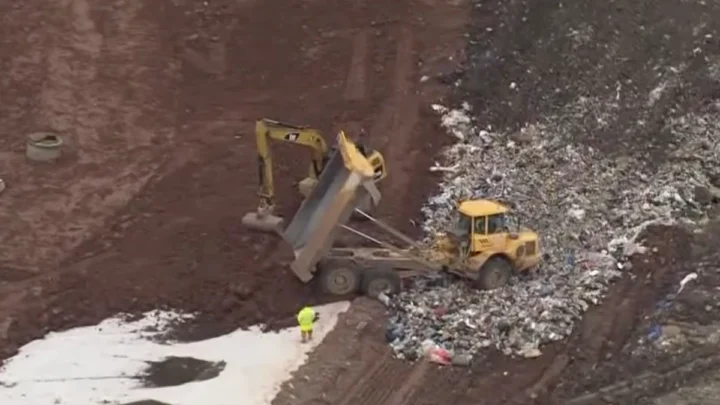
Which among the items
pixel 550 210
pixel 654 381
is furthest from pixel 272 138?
pixel 654 381

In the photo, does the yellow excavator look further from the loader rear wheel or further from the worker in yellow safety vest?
the worker in yellow safety vest

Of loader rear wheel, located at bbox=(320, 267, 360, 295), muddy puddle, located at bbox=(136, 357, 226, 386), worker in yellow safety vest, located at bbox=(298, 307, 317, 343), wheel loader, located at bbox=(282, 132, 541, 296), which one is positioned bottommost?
muddy puddle, located at bbox=(136, 357, 226, 386)

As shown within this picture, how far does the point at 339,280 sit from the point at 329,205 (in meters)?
1.05

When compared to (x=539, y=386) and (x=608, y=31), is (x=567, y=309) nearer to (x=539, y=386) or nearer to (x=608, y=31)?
(x=539, y=386)

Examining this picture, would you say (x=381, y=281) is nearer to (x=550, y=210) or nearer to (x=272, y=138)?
(x=272, y=138)

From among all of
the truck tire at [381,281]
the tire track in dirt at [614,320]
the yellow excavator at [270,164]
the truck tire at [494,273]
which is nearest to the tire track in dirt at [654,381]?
the tire track in dirt at [614,320]

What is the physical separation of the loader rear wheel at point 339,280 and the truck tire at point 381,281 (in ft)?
0.46

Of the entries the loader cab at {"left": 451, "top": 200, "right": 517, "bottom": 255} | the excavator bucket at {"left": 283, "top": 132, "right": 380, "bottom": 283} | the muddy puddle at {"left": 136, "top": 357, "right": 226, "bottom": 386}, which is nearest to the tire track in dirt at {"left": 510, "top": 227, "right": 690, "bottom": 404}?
the loader cab at {"left": 451, "top": 200, "right": 517, "bottom": 255}

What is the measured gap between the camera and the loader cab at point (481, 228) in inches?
628

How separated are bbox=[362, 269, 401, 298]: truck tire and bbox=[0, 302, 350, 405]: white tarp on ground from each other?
43 cm

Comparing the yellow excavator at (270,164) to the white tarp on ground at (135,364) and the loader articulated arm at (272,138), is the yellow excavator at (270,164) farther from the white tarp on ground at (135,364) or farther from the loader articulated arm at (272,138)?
the white tarp on ground at (135,364)

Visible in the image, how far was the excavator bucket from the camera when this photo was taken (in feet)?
50.3

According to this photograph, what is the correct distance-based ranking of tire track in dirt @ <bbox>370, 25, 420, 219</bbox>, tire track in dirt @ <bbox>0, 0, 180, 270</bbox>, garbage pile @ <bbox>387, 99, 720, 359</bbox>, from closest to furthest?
garbage pile @ <bbox>387, 99, 720, 359</bbox> → tire track in dirt @ <bbox>0, 0, 180, 270</bbox> → tire track in dirt @ <bbox>370, 25, 420, 219</bbox>

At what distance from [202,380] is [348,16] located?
1282 cm
